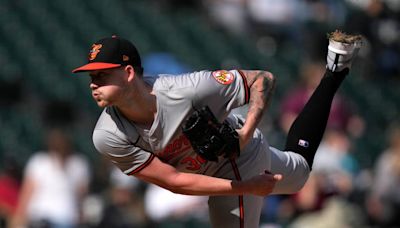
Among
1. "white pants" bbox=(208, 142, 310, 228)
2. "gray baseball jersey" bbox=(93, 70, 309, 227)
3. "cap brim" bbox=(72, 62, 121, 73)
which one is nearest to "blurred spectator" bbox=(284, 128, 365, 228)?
"white pants" bbox=(208, 142, 310, 228)

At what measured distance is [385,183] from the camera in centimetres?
944

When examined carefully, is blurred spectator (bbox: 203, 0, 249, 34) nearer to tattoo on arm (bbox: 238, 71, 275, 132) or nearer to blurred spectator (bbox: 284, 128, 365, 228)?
blurred spectator (bbox: 284, 128, 365, 228)

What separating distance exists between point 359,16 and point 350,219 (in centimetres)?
174

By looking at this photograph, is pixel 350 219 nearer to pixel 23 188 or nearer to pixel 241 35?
pixel 23 188

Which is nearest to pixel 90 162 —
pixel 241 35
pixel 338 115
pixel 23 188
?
pixel 23 188

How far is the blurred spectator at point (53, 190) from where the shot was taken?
8.55 meters

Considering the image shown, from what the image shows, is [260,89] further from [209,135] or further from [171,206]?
[171,206]

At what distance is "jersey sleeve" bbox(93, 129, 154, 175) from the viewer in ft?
18.3

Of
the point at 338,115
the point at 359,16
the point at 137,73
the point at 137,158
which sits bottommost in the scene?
the point at 338,115

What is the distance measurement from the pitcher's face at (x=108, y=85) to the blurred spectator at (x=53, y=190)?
3343 mm

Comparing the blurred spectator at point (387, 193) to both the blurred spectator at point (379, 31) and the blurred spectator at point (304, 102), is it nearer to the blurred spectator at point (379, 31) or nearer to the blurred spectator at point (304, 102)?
the blurred spectator at point (304, 102)

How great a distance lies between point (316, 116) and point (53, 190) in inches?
122

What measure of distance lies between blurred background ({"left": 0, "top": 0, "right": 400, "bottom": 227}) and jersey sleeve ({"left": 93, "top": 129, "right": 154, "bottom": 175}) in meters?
2.89

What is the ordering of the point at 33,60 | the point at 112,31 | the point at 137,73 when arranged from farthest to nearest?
the point at 112,31
the point at 33,60
the point at 137,73
